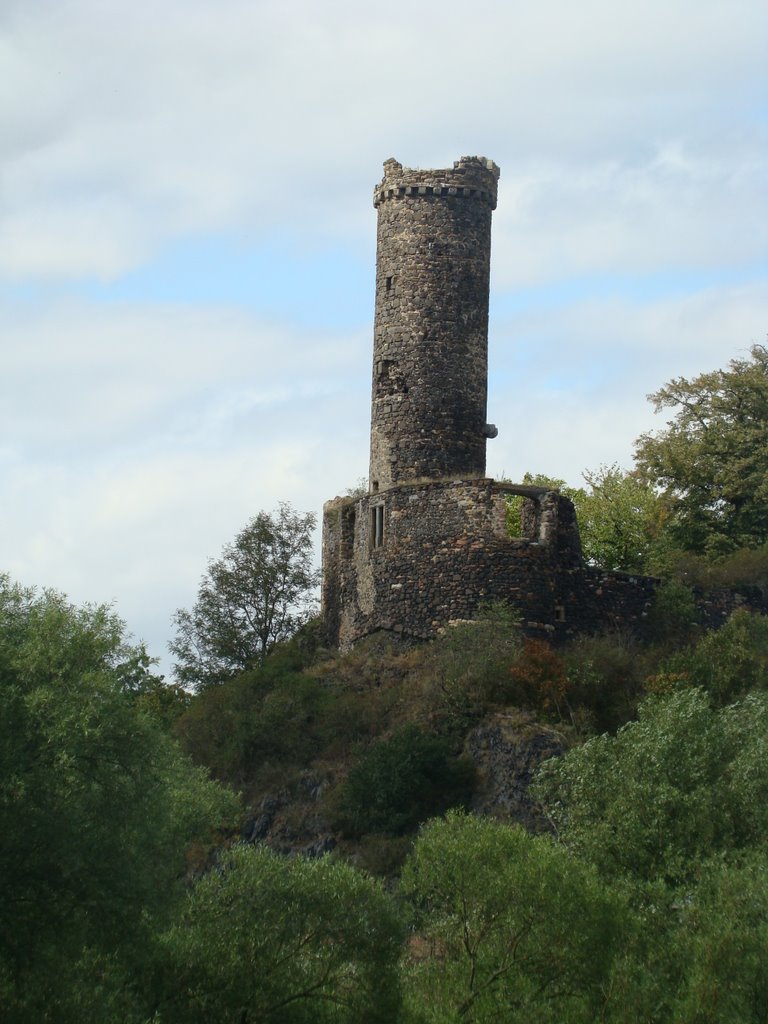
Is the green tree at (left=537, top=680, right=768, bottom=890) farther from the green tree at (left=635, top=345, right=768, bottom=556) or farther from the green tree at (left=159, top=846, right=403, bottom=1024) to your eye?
the green tree at (left=635, top=345, right=768, bottom=556)

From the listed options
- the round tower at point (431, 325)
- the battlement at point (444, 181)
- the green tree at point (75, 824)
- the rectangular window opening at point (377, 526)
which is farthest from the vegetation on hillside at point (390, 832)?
the battlement at point (444, 181)

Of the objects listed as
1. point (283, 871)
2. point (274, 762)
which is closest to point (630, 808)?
point (283, 871)

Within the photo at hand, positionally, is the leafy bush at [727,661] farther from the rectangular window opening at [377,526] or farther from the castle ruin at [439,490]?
the rectangular window opening at [377,526]

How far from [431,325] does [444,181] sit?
Result: 3.38m

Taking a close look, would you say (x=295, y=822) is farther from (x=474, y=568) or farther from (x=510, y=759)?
(x=474, y=568)

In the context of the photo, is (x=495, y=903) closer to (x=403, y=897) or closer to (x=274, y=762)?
(x=403, y=897)

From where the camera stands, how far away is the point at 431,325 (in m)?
50.7

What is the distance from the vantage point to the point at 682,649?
48.6m

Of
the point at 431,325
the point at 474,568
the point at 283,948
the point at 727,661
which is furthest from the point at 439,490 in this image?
the point at 283,948

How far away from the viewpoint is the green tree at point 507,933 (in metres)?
34.1

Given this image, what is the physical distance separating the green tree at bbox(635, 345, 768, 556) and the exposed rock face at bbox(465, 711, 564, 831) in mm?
13303

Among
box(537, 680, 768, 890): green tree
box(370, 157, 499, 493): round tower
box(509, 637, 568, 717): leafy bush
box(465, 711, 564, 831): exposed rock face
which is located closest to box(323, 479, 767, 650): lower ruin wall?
box(370, 157, 499, 493): round tower

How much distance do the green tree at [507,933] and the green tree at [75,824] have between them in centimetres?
501

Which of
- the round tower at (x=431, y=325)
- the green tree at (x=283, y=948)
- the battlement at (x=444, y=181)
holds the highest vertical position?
the battlement at (x=444, y=181)
